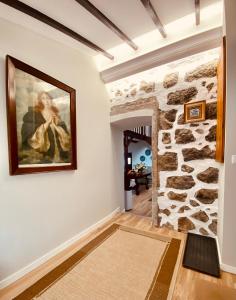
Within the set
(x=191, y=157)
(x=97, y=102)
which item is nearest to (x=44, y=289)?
(x=191, y=157)

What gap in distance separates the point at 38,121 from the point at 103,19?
141 cm

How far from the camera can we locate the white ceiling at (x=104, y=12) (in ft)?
5.34

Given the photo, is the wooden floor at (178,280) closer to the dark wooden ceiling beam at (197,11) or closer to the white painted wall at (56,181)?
the white painted wall at (56,181)

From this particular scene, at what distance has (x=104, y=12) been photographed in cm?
175

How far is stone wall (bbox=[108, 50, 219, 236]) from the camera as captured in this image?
2.31 m

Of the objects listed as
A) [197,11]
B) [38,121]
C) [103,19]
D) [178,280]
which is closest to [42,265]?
[178,280]

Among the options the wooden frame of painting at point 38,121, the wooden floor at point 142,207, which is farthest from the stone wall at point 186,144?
the wooden frame of painting at point 38,121

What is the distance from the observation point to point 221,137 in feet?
6.02

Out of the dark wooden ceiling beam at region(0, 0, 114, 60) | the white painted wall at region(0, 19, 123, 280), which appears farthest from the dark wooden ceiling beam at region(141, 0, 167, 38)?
the white painted wall at region(0, 19, 123, 280)

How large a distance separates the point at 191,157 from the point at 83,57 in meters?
2.38

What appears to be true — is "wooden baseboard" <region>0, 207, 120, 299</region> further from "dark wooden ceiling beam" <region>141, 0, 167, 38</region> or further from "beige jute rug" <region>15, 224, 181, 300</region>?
"dark wooden ceiling beam" <region>141, 0, 167, 38</region>

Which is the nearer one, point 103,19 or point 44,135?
point 103,19

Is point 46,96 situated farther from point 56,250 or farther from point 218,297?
point 218,297

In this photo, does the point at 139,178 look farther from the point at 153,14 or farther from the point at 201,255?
the point at 153,14
